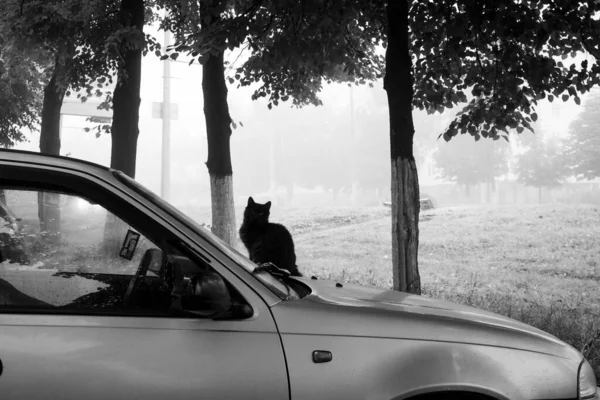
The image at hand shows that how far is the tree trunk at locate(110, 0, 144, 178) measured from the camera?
11.4m

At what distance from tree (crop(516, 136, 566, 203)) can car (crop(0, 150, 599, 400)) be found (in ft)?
126

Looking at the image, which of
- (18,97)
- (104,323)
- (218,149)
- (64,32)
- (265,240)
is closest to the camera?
(104,323)

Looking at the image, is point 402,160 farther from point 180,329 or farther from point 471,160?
point 471,160

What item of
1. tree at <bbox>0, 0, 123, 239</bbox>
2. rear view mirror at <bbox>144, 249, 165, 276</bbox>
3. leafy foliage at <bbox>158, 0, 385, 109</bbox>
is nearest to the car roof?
rear view mirror at <bbox>144, 249, 165, 276</bbox>

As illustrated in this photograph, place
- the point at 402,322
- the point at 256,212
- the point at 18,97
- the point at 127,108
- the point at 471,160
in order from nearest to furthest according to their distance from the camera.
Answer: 1. the point at 402,322
2. the point at 256,212
3. the point at 127,108
4. the point at 18,97
5. the point at 471,160

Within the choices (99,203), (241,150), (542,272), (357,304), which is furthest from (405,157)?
(241,150)

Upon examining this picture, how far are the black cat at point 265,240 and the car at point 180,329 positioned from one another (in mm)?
4937

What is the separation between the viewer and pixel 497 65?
8.09 metres

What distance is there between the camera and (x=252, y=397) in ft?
7.28

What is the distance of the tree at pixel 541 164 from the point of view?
38.3 metres

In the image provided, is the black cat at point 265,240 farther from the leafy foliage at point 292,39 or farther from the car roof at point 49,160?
the car roof at point 49,160

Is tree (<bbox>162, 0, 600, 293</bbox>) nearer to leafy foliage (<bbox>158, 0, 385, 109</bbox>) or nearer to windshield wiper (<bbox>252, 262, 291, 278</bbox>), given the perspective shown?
leafy foliage (<bbox>158, 0, 385, 109</bbox>)

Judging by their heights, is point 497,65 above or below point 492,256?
above

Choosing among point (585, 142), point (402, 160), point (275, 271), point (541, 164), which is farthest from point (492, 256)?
point (541, 164)
